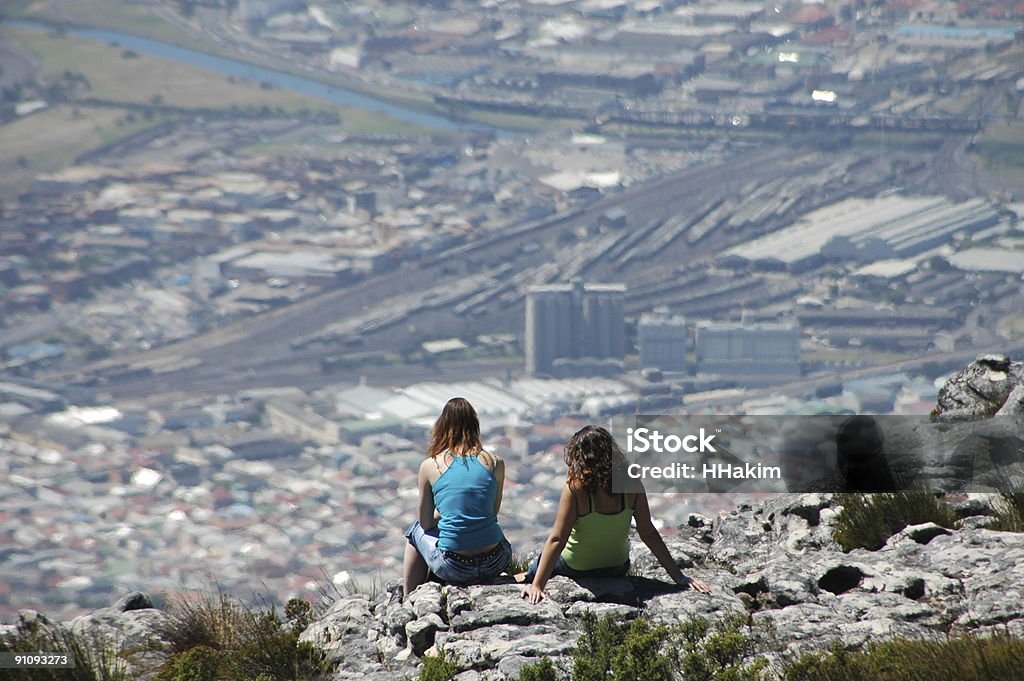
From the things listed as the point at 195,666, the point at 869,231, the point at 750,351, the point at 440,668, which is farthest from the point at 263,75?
the point at 440,668

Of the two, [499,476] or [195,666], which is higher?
[499,476]

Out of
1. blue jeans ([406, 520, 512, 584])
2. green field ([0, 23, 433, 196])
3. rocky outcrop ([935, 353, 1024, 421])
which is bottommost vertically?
blue jeans ([406, 520, 512, 584])

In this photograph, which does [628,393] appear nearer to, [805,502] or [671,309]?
[671,309]

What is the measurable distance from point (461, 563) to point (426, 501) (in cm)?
35

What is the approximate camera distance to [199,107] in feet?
321

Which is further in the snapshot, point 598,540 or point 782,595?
point 598,540

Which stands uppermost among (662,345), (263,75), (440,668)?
(263,75)

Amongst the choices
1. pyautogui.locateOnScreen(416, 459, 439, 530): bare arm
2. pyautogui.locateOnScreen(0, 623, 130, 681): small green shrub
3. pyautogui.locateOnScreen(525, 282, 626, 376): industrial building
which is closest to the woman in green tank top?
pyautogui.locateOnScreen(416, 459, 439, 530): bare arm

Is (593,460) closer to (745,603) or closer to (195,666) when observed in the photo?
(745,603)

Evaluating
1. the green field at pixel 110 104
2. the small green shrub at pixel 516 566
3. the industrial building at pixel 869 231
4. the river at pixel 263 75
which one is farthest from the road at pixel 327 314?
the small green shrub at pixel 516 566

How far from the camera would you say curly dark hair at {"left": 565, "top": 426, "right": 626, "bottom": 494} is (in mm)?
5633

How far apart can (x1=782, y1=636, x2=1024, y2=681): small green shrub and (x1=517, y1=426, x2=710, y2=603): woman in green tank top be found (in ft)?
3.11

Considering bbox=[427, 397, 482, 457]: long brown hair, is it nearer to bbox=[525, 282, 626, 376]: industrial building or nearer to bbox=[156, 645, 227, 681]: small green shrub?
bbox=[156, 645, 227, 681]: small green shrub

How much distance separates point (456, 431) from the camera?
612cm
